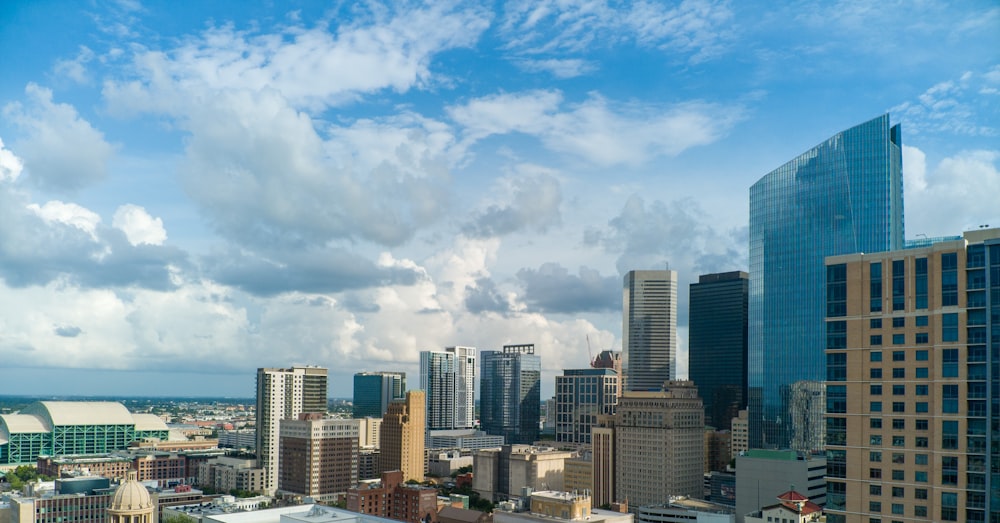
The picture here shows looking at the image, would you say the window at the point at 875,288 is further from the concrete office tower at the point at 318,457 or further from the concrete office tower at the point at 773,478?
the concrete office tower at the point at 318,457

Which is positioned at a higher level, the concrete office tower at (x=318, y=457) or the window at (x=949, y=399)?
the window at (x=949, y=399)

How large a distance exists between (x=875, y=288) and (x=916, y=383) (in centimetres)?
689

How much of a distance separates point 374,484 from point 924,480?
109600 millimetres

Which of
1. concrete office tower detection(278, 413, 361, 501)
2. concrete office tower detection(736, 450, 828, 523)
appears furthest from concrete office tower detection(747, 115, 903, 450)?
concrete office tower detection(278, 413, 361, 501)

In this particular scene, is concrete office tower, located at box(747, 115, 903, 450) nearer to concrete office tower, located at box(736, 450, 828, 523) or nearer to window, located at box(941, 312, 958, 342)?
concrete office tower, located at box(736, 450, 828, 523)

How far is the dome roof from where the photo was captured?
8888cm

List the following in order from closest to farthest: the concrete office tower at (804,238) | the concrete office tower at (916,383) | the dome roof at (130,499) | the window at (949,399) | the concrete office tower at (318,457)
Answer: the concrete office tower at (916,383), the window at (949,399), the dome roof at (130,499), the concrete office tower at (804,238), the concrete office tower at (318,457)

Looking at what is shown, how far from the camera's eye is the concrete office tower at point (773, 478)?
4621 inches

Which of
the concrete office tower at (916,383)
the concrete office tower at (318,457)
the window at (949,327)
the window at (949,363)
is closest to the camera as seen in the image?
the concrete office tower at (916,383)

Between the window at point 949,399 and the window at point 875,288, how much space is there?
21.8 ft

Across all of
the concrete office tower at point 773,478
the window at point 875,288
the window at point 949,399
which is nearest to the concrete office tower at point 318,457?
the concrete office tower at point 773,478

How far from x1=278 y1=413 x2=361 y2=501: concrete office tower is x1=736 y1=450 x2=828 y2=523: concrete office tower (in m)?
99.7

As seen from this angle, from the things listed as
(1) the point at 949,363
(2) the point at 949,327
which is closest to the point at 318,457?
(1) the point at 949,363

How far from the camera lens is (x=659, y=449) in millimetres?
166375
